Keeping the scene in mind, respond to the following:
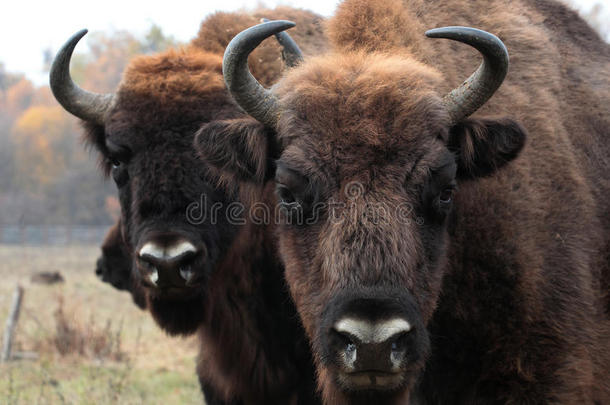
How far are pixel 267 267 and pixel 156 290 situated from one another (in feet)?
3.51

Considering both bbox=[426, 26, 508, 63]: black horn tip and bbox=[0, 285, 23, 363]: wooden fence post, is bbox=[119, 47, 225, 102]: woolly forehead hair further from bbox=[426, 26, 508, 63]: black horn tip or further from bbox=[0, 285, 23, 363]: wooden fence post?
bbox=[0, 285, 23, 363]: wooden fence post

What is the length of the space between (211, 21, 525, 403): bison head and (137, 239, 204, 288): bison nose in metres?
1.12

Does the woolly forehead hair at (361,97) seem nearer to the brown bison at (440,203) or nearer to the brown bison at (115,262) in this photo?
the brown bison at (440,203)

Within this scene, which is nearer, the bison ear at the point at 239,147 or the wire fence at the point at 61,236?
the bison ear at the point at 239,147

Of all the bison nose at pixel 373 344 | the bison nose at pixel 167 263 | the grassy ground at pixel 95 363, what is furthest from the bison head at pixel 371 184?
the grassy ground at pixel 95 363

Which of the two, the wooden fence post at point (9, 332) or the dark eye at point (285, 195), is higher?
the dark eye at point (285, 195)

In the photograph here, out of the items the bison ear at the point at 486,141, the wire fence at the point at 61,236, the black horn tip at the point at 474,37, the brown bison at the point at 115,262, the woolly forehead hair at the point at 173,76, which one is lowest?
the wire fence at the point at 61,236

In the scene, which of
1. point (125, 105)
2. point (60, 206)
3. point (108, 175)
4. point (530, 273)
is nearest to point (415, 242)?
point (530, 273)

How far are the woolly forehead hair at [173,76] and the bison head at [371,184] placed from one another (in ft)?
5.31

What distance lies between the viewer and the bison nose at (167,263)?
5.10 meters

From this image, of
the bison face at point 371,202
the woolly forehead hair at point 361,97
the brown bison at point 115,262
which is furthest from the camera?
the brown bison at point 115,262

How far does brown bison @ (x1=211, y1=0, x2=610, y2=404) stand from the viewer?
11.4 feet

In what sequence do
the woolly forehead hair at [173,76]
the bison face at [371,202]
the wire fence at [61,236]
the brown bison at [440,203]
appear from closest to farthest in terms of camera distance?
the bison face at [371,202] < the brown bison at [440,203] < the woolly forehead hair at [173,76] < the wire fence at [61,236]

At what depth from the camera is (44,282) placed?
828 inches
